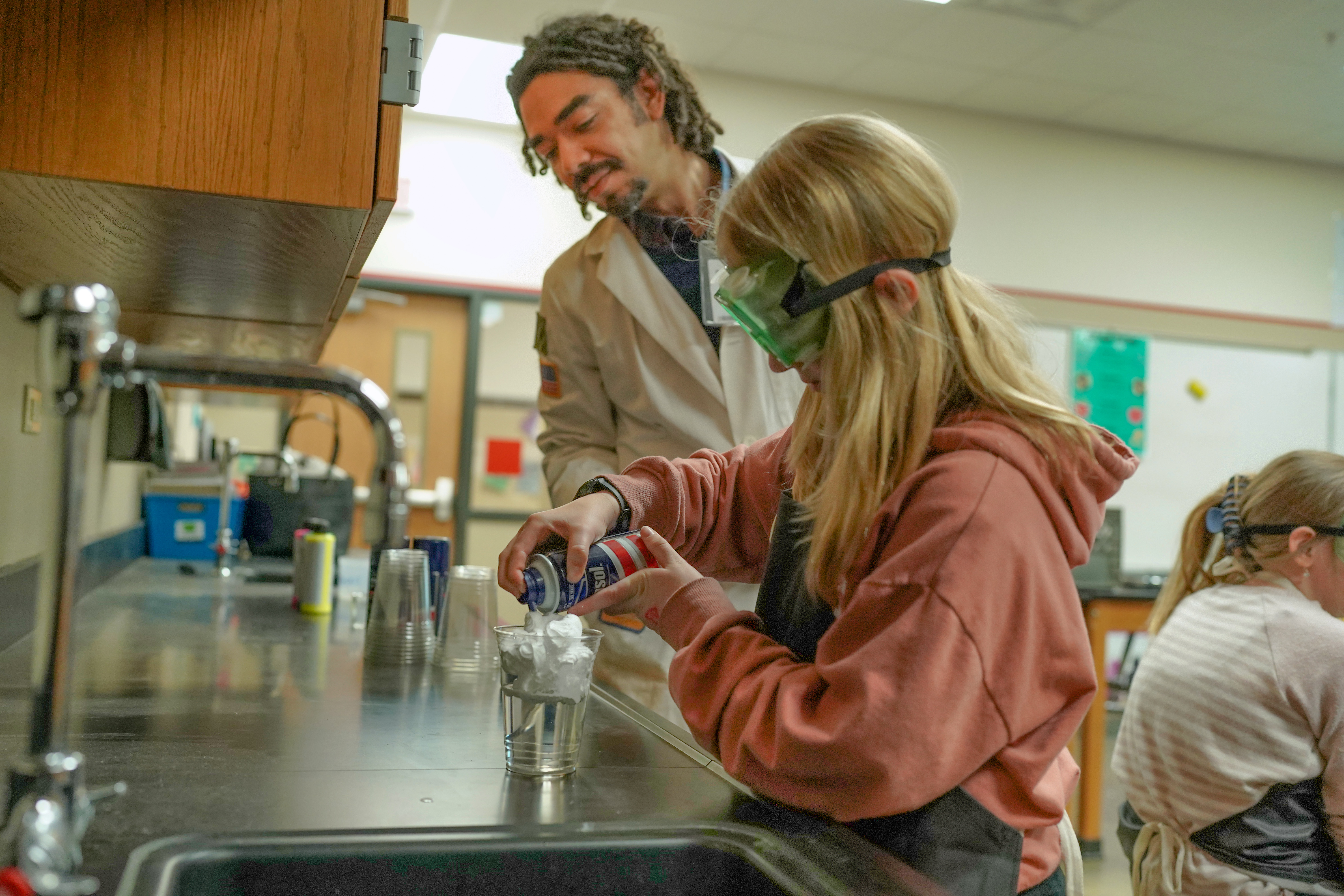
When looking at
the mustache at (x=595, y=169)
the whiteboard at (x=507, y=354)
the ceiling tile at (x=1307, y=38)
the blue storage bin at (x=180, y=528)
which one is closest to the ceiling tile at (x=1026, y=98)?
the ceiling tile at (x=1307, y=38)

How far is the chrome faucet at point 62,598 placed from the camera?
542 mm

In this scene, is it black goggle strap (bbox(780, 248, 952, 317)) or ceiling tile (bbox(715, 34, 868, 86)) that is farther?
ceiling tile (bbox(715, 34, 868, 86))

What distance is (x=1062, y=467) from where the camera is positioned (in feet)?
2.72

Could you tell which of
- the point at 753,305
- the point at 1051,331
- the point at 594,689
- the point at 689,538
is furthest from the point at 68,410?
the point at 1051,331

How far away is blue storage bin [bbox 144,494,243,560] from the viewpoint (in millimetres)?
3236

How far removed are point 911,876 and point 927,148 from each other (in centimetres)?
61

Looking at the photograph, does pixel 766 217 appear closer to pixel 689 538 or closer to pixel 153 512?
pixel 689 538

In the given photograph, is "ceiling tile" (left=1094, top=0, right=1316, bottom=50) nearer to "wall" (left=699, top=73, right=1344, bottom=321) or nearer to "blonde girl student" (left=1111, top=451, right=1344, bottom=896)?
"wall" (left=699, top=73, right=1344, bottom=321)

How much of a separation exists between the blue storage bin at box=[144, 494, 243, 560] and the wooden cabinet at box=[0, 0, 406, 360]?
2281mm

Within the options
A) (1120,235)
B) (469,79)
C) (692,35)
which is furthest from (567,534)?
(1120,235)

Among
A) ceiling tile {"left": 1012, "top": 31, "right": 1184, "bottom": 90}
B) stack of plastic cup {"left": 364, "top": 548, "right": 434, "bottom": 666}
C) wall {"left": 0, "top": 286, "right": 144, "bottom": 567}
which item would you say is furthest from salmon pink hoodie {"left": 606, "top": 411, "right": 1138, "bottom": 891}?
ceiling tile {"left": 1012, "top": 31, "right": 1184, "bottom": 90}

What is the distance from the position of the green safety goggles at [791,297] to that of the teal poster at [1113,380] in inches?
167

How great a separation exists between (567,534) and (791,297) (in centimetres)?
30

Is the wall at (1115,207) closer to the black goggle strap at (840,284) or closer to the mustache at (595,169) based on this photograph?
the mustache at (595,169)
